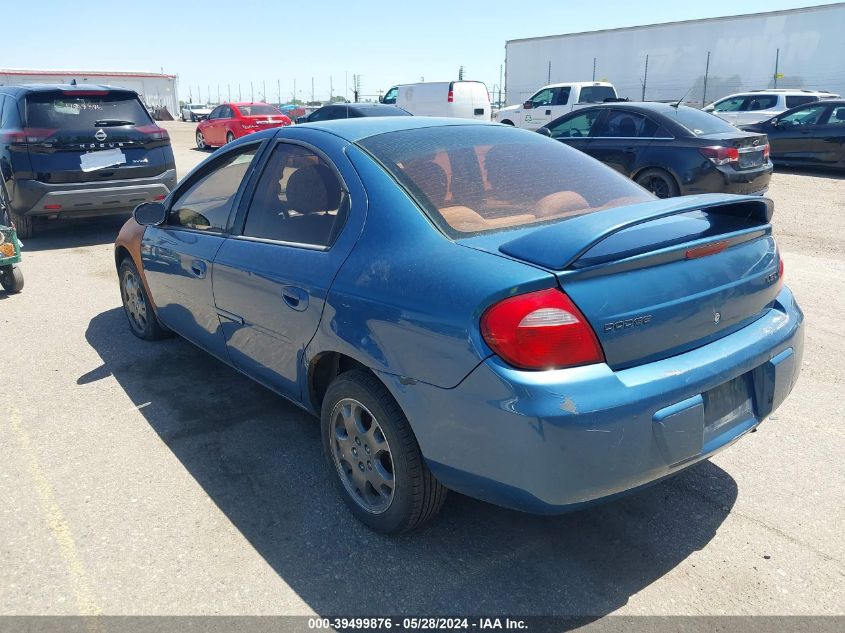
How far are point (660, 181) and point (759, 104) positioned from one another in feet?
37.9

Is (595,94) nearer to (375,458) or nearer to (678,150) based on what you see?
(678,150)

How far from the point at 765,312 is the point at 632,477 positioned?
105 cm

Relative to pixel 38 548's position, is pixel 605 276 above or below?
above

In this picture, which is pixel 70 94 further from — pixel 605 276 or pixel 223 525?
pixel 605 276

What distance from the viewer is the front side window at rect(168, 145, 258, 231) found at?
3.74 m

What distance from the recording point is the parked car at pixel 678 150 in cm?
848

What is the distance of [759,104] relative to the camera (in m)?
18.2

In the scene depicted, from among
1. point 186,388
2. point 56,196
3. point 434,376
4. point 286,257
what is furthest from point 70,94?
point 434,376

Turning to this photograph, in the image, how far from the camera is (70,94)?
27.5ft

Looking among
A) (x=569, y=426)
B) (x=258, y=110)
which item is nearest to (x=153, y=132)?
(x=569, y=426)

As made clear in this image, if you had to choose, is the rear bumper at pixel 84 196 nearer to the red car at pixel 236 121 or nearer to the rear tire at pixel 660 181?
the rear tire at pixel 660 181

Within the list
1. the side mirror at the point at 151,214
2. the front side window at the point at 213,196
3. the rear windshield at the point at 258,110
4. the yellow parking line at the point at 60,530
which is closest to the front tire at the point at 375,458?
the yellow parking line at the point at 60,530

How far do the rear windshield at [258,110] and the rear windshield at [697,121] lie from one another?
15059 millimetres

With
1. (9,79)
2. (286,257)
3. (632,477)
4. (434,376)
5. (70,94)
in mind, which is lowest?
(632,477)
